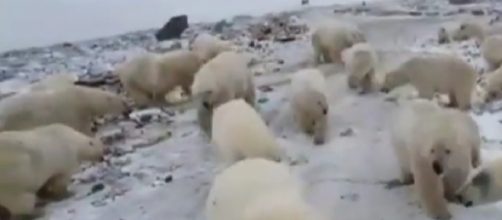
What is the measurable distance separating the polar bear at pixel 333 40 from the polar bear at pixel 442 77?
1.20m

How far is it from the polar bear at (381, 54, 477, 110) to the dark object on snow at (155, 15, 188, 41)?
11.4ft

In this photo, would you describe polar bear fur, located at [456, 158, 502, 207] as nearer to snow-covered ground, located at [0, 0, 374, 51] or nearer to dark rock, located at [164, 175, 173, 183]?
dark rock, located at [164, 175, 173, 183]

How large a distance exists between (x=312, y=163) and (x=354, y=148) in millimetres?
289

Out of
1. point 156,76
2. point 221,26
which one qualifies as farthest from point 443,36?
point 156,76

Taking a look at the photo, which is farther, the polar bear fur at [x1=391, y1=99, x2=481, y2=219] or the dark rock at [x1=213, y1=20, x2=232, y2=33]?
the dark rock at [x1=213, y1=20, x2=232, y2=33]

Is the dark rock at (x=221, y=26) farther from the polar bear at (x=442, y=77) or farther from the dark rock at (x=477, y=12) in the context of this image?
the polar bear at (x=442, y=77)

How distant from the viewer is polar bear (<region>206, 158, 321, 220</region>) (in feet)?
7.27

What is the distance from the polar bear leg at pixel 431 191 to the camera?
3017 mm

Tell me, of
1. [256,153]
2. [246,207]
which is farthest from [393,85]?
[246,207]

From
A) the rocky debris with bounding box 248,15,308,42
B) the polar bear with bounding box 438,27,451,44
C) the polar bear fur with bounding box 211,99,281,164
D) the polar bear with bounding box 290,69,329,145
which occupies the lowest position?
the rocky debris with bounding box 248,15,308,42

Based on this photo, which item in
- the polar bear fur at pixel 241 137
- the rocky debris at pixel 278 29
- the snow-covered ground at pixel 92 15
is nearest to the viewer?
the polar bear fur at pixel 241 137

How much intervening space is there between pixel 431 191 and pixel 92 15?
5790 mm

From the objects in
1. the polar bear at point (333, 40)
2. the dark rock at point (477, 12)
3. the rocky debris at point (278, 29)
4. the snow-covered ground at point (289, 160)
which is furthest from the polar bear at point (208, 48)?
the dark rock at point (477, 12)

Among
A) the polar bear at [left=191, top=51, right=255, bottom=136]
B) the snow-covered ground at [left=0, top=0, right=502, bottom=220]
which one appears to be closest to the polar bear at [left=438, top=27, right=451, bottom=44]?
the snow-covered ground at [left=0, top=0, right=502, bottom=220]
